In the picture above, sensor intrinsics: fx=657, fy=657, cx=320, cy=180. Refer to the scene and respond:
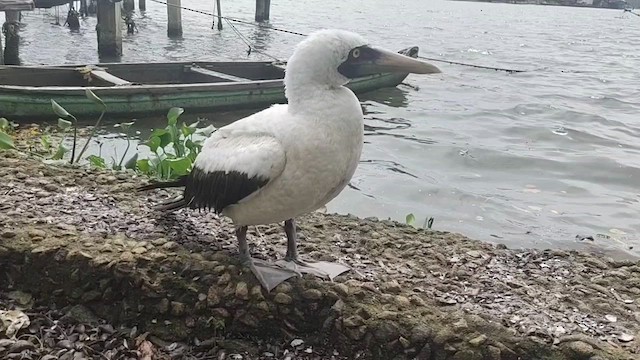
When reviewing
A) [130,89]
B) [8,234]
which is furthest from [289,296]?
[130,89]

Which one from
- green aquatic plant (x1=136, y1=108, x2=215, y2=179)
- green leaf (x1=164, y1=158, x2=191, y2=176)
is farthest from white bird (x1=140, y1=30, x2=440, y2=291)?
green aquatic plant (x1=136, y1=108, x2=215, y2=179)

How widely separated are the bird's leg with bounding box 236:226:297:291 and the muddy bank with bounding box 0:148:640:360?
42 millimetres

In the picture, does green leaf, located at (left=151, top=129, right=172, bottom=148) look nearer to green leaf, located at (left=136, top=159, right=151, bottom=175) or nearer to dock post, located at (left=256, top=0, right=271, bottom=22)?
green leaf, located at (left=136, top=159, right=151, bottom=175)

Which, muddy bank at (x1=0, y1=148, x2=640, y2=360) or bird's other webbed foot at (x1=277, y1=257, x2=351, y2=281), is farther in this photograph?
bird's other webbed foot at (x1=277, y1=257, x2=351, y2=281)

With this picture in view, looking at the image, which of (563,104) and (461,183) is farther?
(563,104)

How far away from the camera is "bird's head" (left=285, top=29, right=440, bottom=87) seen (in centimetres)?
309

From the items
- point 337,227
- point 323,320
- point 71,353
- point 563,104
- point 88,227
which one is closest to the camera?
point 71,353

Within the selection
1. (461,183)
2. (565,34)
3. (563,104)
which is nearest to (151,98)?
(461,183)

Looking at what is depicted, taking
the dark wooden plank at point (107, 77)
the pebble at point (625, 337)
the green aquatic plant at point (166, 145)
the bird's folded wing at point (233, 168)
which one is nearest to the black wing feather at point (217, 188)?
the bird's folded wing at point (233, 168)

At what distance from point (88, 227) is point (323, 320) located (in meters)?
1.54

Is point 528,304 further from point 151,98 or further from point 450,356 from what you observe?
point 151,98

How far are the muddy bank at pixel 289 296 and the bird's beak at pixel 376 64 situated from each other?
1.13m

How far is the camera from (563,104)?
14109 millimetres

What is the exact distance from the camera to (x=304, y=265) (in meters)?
3.67
